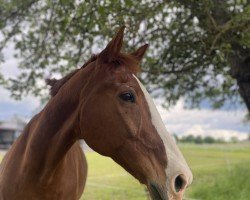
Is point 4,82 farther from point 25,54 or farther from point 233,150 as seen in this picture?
point 233,150

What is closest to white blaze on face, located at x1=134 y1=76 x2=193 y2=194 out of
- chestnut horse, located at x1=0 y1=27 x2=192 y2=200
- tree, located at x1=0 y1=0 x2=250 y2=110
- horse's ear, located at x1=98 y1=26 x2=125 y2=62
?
chestnut horse, located at x1=0 y1=27 x2=192 y2=200

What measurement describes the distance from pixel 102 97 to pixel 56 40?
4.81 m

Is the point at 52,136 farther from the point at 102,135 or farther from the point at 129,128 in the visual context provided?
the point at 129,128

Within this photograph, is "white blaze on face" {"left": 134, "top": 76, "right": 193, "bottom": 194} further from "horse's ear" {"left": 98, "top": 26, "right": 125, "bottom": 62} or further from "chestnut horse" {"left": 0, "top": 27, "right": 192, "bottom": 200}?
"horse's ear" {"left": 98, "top": 26, "right": 125, "bottom": 62}

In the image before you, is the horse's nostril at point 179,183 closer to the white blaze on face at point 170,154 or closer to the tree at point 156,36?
the white blaze on face at point 170,154

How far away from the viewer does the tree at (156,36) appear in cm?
499

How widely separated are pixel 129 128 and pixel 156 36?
155 inches

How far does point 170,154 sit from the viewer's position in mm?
2070

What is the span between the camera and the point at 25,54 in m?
7.08

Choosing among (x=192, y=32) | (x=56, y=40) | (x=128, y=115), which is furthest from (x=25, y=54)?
(x=128, y=115)

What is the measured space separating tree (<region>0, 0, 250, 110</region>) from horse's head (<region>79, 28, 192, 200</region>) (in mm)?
2192

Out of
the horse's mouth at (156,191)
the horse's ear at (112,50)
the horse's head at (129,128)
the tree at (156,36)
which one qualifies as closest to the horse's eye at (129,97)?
the horse's head at (129,128)

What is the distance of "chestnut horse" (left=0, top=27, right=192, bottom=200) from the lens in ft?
6.91

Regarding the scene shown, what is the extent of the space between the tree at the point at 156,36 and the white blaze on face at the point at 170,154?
2.50 meters
